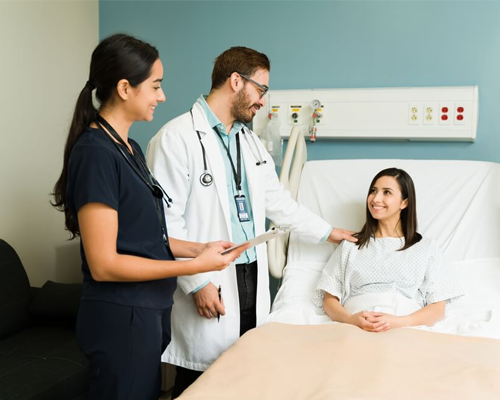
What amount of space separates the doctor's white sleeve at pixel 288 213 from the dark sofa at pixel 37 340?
1.05 m

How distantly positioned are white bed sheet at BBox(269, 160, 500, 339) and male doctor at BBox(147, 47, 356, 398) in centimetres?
27

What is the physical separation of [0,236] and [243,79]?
1.70m

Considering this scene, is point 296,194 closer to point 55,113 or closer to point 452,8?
point 452,8

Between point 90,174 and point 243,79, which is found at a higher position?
point 243,79

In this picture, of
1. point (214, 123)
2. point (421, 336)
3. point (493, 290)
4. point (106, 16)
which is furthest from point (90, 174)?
point (106, 16)

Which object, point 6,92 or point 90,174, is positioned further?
point 6,92

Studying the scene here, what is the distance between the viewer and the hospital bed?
4.92ft

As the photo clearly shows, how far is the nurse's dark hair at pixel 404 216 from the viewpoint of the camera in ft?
7.80

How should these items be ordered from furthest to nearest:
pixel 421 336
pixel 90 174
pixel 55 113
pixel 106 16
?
pixel 106 16 → pixel 55 113 → pixel 421 336 → pixel 90 174

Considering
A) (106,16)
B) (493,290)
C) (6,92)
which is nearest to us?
(493,290)

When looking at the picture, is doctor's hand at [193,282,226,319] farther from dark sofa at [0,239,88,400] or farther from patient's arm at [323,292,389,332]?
dark sofa at [0,239,88,400]

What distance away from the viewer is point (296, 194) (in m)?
2.78

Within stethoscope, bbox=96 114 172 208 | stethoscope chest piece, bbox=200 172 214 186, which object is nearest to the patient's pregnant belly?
stethoscope chest piece, bbox=200 172 214 186

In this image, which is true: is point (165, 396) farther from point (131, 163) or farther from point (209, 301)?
point (131, 163)
